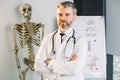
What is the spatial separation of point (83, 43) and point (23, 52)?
1240 mm

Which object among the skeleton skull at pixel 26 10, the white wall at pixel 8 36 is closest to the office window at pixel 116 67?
the white wall at pixel 8 36

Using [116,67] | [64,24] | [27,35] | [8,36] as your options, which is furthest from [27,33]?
[116,67]

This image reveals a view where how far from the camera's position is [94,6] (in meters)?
3.84

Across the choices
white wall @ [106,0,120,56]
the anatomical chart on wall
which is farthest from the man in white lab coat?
white wall @ [106,0,120,56]

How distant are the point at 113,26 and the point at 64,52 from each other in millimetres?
1934

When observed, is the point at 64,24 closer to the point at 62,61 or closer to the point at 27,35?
the point at 62,61

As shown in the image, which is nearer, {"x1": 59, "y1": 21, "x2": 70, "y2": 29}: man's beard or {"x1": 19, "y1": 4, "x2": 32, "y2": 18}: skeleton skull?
{"x1": 59, "y1": 21, "x2": 70, "y2": 29}: man's beard

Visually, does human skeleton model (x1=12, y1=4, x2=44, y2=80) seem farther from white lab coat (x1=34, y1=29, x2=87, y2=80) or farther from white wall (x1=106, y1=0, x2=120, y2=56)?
white wall (x1=106, y1=0, x2=120, y2=56)

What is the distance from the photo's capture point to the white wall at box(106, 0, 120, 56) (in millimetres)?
3689

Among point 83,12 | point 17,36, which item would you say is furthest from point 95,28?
point 17,36

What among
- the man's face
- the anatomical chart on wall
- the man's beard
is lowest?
the anatomical chart on wall

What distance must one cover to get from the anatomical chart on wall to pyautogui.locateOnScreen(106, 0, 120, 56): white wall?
13.7 inches

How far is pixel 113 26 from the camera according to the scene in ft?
12.2

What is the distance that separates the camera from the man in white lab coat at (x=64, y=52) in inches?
75.7
